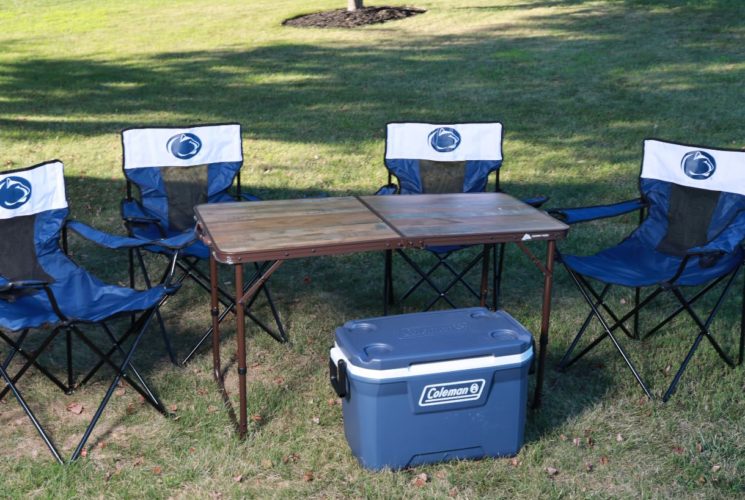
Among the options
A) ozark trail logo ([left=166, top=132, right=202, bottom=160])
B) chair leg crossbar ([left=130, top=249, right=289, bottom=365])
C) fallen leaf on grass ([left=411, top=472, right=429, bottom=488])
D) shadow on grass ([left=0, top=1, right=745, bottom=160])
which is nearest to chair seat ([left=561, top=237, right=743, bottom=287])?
fallen leaf on grass ([left=411, top=472, right=429, bottom=488])

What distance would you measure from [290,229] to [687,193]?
2.11m

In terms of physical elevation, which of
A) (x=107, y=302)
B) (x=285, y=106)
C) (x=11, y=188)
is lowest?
(x=285, y=106)

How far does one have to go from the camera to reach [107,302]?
395 cm

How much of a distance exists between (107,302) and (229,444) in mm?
845

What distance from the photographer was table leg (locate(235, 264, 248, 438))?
3348 mm

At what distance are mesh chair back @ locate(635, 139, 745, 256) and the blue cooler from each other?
4.98 feet

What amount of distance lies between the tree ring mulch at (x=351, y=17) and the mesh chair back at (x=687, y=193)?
948 cm

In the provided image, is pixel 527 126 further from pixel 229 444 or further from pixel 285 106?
pixel 229 444

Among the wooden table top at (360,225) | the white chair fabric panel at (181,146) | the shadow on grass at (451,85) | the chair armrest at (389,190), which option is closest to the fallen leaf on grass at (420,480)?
the wooden table top at (360,225)

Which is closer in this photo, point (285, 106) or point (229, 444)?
point (229, 444)

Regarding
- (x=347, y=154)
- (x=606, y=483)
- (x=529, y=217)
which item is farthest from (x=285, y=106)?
(x=606, y=483)

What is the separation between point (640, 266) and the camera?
4422 millimetres

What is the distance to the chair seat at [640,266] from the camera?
13.3 ft

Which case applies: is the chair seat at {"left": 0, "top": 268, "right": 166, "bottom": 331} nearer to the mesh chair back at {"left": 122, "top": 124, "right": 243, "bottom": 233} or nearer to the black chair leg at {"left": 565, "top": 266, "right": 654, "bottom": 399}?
the mesh chair back at {"left": 122, "top": 124, "right": 243, "bottom": 233}
